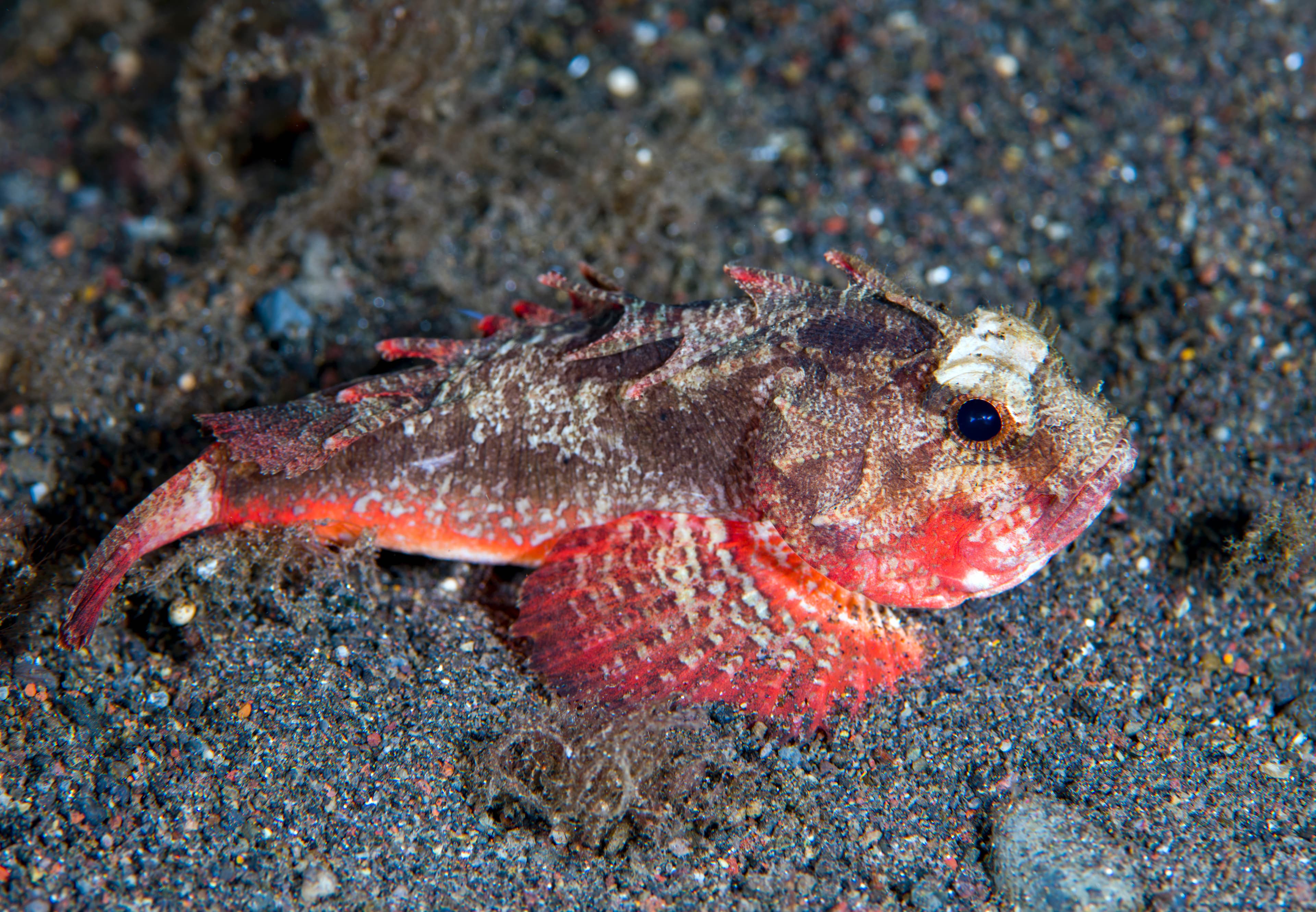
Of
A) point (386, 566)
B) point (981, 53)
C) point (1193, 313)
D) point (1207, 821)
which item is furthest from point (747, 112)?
point (1207, 821)

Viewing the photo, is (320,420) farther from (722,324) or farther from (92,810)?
(722,324)

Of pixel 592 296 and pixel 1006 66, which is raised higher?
pixel 1006 66

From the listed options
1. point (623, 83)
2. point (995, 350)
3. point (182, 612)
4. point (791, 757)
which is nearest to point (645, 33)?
point (623, 83)

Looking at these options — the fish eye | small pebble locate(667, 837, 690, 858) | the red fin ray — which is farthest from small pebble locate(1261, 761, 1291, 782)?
the red fin ray

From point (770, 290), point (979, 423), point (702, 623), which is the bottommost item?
point (702, 623)

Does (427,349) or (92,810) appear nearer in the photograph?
(92,810)

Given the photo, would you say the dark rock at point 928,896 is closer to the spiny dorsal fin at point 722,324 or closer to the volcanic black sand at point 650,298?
the volcanic black sand at point 650,298

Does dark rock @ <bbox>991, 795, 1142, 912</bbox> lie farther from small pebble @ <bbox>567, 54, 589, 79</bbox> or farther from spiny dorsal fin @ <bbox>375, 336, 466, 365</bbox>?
small pebble @ <bbox>567, 54, 589, 79</bbox>
